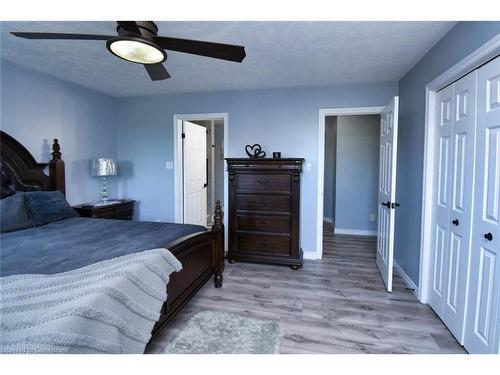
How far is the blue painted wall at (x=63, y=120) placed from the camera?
2689 millimetres

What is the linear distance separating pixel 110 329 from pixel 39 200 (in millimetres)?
2158

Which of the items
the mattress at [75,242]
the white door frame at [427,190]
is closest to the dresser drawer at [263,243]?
the mattress at [75,242]

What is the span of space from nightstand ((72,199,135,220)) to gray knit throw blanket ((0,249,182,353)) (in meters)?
2.07

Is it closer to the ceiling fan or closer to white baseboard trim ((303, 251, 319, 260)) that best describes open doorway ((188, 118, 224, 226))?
white baseboard trim ((303, 251, 319, 260))

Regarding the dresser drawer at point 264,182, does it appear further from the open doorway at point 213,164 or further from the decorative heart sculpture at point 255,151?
the open doorway at point 213,164

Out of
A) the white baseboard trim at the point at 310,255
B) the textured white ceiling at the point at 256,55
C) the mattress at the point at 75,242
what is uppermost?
the textured white ceiling at the point at 256,55

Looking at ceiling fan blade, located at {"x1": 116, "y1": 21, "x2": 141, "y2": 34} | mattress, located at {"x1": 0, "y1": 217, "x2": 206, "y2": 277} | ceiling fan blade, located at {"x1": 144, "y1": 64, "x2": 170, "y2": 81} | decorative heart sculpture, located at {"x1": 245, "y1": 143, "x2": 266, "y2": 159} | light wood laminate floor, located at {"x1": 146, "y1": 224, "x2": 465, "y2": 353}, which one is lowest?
light wood laminate floor, located at {"x1": 146, "y1": 224, "x2": 465, "y2": 353}

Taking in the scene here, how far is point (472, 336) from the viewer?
65.7 inches

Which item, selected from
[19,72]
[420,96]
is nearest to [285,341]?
[420,96]

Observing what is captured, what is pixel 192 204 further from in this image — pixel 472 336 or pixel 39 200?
pixel 472 336

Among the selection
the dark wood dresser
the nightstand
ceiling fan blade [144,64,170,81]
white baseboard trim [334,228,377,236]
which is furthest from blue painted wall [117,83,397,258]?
ceiling fan blade [144,64,170,81]

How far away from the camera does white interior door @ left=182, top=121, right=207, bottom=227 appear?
4.23 m

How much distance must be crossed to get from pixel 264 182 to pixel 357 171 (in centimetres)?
259

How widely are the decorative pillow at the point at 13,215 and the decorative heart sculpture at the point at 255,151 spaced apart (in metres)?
2.54
